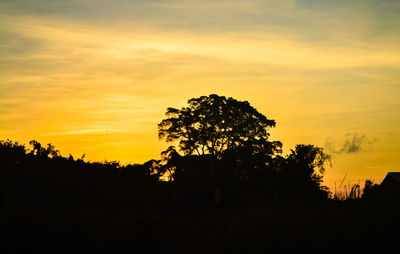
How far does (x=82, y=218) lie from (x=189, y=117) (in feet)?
119

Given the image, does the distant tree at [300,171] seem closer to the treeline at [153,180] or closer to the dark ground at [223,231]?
the treeline at [153,180]

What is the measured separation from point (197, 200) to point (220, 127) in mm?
8870

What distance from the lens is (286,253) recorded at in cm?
1274

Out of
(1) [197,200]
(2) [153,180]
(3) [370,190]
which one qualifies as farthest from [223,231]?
(1) [197,200]

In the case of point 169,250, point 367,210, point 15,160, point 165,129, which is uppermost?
point 165,129

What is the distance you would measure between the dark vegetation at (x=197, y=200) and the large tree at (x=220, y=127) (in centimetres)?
12

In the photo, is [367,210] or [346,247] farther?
[367,210]

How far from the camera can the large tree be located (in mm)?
52812

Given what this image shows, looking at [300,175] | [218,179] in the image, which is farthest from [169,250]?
[218,179]

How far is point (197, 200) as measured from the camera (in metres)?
51.6

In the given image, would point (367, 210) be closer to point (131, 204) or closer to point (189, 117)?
point (131, 204)

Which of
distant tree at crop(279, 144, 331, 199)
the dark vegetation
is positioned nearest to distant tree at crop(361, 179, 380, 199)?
the dark vegetation

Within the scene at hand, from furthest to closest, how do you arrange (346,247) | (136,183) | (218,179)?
1. (218,179)
2. (136,183)
3. (346,247)

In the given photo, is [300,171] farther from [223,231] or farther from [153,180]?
[223,231]
